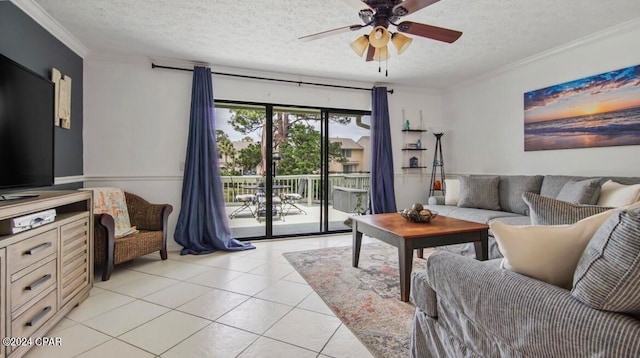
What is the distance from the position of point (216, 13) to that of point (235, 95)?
1.54 metres

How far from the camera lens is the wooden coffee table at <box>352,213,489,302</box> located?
7.83 feet

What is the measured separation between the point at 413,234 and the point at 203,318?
172 cm

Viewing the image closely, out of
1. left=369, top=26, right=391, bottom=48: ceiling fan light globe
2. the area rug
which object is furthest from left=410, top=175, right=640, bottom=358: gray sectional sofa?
left=369, top=26, right=391, bottom=48: ceiling fan light globe

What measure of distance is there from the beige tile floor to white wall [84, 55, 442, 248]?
1.21 metres

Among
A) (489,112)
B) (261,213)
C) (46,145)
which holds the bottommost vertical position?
(261,213)

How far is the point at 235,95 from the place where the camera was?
420 cm

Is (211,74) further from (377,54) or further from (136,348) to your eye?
(136,348)

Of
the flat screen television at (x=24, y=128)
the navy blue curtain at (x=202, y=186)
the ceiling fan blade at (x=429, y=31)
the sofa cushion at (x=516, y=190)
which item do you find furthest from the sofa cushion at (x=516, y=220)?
the flat screen television at (x=24, y=128)

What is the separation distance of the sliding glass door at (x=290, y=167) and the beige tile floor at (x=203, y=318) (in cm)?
160

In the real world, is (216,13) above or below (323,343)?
above

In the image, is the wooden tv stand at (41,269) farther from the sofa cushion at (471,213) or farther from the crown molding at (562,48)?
the crown molding at (562,48)

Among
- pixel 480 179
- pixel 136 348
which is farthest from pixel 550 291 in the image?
pixel 480 179

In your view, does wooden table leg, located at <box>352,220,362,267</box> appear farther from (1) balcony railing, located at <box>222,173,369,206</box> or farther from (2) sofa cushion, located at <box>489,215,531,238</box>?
(1) balcony railing, located at <box>222,173,369,206</box>

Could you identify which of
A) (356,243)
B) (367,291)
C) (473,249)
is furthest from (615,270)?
(473,249)
